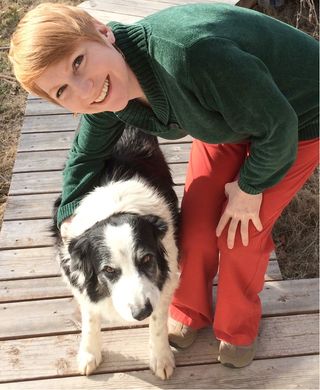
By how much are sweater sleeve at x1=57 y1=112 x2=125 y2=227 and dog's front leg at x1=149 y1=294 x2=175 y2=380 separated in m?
0.59

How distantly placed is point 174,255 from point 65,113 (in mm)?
1947

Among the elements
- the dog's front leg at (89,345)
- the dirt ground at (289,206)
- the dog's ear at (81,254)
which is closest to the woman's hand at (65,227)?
the dog's ear at (81,254)

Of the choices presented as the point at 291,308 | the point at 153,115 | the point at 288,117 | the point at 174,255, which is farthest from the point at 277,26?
the point at 291,308

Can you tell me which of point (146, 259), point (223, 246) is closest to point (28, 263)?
point (146, 259)

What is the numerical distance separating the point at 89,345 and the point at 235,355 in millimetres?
656

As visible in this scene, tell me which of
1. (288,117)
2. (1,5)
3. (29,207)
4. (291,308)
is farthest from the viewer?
(1,5)

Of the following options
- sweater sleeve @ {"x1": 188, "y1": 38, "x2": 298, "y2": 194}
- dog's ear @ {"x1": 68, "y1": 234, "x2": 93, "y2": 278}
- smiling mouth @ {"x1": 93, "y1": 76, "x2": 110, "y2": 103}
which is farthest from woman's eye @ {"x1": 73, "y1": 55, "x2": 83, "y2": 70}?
dog's ear @ {"x1": 68, "y1": 234, "x2": 93, "y2": 278}

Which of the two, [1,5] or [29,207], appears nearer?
[29,207]

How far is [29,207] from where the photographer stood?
3043 mm

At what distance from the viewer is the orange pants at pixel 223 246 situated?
2021mm

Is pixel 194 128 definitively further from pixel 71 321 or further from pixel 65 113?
pixel 65 113

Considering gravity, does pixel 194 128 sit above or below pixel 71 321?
above

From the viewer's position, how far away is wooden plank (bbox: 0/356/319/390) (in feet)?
7.29

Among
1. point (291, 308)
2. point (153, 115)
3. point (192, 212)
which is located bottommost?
point (291, 308)
